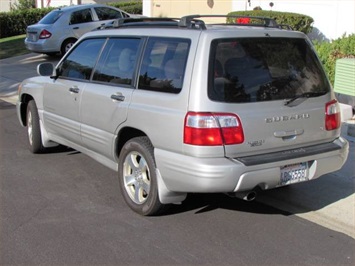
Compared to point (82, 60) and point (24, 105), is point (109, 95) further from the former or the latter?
point (24, 105)

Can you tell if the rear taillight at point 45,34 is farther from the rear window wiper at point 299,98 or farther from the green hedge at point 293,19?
the rear window wiper at point 299,98

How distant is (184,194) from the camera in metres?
4.49

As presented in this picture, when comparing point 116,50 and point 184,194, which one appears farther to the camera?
point 116,50

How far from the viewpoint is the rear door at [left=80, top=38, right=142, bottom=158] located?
4.88 m

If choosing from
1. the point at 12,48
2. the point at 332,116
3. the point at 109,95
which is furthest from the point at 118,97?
the point at 12,48

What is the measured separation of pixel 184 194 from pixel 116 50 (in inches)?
68.2

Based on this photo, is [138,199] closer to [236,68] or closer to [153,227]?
[153,227]

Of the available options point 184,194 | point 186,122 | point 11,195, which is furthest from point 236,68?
point 11,195

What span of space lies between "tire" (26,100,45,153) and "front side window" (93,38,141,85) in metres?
1.59

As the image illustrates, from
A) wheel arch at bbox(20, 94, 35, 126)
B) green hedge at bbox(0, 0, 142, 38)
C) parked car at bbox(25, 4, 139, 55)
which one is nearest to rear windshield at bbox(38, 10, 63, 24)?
parked car at bbox(25, 4, 139, 55)

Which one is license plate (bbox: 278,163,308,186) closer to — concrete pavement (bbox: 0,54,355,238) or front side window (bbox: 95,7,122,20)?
concrete pavement (bbox: 0,54,355,238)

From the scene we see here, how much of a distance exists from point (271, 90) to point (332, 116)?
792mm

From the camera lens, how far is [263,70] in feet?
14.3

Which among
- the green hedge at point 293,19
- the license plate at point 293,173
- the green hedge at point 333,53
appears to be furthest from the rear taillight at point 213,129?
the green hedge at point 293,19
